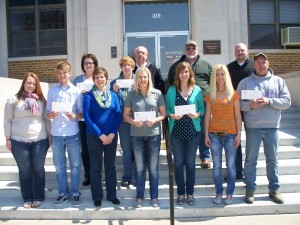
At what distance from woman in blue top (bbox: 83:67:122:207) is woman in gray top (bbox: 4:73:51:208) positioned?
2.41ft

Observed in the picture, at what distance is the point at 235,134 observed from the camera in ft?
16.0

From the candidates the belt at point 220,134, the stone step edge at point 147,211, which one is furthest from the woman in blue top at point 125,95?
the belt at point 220,134

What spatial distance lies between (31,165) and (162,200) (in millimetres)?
2035

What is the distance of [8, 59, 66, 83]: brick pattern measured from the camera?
12250mm

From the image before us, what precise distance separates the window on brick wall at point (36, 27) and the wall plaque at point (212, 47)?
16.3 ft

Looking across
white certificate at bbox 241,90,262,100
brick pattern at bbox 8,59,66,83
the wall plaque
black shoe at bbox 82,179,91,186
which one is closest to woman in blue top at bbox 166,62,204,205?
white certificate at bbox 241,90,262,100

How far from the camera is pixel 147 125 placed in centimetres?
477

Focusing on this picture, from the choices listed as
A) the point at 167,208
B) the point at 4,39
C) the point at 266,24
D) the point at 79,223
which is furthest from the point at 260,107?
the point at 4,39

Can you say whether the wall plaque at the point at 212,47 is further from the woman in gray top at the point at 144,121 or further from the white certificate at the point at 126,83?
the woman in gray top at the point at 144,121

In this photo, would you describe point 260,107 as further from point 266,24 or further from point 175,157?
point 266,24

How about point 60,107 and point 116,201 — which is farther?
point 116,201

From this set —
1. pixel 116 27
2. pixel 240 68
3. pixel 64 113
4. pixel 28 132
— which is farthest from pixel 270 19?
pixel 28 132

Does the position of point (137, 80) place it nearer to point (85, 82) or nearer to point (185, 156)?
point (85, 82)

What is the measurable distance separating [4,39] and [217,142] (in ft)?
34.1
